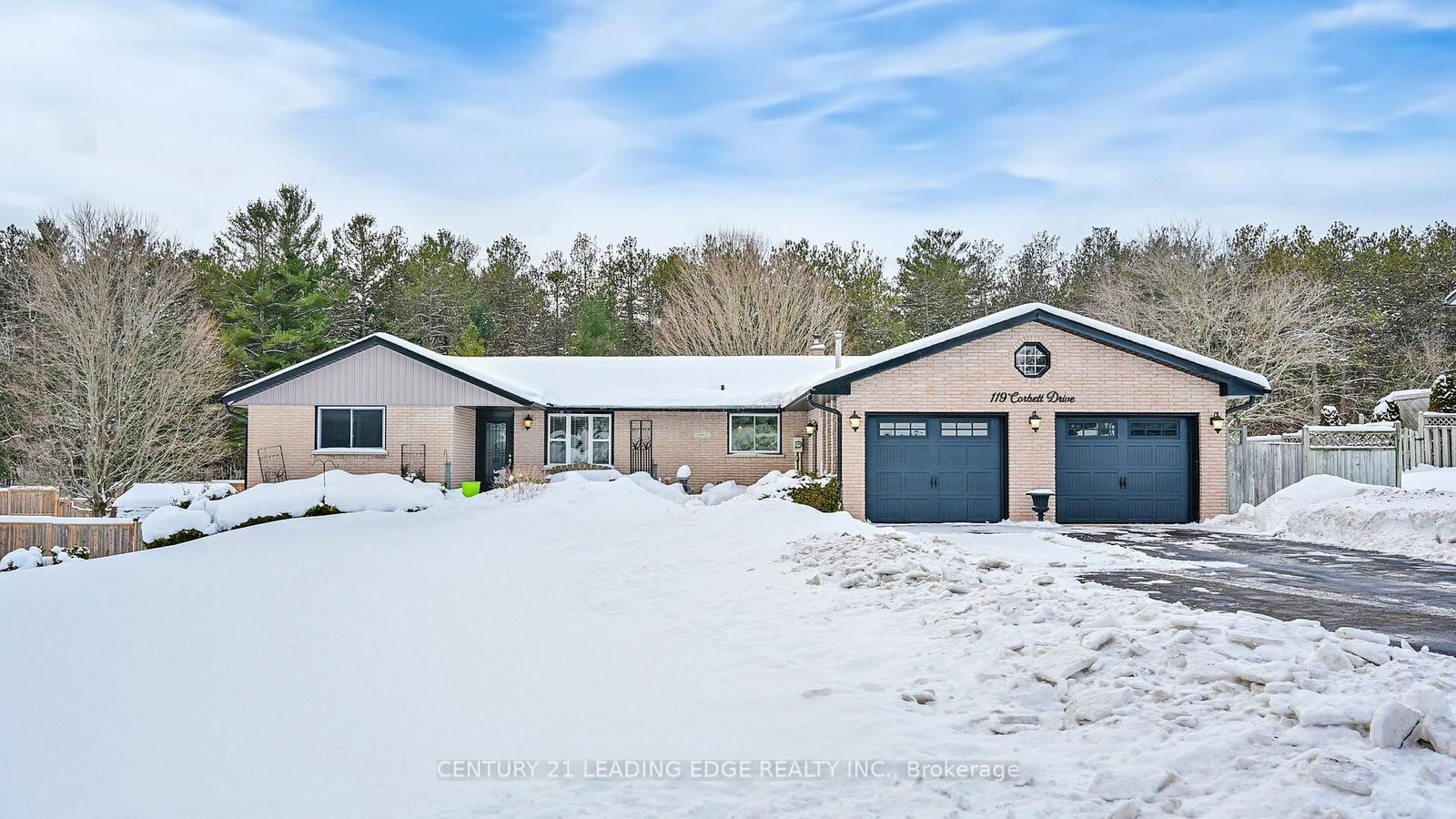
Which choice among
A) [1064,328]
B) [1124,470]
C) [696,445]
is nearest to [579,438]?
[696,445]

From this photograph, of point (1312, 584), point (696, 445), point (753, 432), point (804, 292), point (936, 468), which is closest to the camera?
point (1312, 584)

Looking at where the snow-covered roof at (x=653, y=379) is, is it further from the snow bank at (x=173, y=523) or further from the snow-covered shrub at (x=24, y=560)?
the snow-covered shrub at (x=24, y=560)

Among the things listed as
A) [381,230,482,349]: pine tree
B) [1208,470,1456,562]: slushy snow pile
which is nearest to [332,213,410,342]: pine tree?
[381,230,482,349]: pine tree

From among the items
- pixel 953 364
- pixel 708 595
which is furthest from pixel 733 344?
pixel 708 595

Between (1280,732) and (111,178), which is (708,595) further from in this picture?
(111,178)

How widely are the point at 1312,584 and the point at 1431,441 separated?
9.53 m

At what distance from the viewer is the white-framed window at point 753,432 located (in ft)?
74.0

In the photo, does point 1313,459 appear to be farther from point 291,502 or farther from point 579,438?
point 291,502

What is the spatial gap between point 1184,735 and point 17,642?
7.89 metres

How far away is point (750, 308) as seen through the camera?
35.2 metres

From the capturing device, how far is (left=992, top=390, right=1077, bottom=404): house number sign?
1650 centimetres

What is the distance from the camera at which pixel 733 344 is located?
35.0m

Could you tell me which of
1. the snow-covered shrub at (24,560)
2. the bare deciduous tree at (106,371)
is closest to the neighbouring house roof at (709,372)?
the bare deciduous tree at (106,371)

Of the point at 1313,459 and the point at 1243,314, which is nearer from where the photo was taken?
the point at 1313,459
